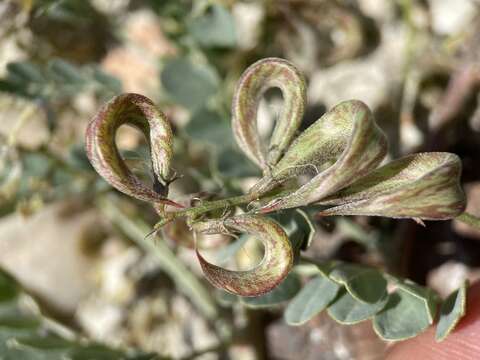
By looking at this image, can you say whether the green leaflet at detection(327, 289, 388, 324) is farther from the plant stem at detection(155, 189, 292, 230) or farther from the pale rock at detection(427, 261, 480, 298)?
the pale rock at detection(427, 261, 480, 298)

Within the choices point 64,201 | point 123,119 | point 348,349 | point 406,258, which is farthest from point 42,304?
point 123,119

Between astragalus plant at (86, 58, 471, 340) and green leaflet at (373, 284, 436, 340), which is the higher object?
astragalus plant at (86, 58, 471, 340)

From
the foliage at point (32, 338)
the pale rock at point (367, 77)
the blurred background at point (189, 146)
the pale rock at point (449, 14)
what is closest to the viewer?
the foliage at point (32, 338)

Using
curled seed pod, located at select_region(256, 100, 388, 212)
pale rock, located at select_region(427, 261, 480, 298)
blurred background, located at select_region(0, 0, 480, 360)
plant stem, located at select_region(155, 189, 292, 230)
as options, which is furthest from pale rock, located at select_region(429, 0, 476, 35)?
plant stem, located at select_region(155, 189, 292, 230)

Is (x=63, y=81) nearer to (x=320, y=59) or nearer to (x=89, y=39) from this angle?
(x=89, y=39)

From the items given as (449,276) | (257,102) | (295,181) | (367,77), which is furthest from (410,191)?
(367,77)

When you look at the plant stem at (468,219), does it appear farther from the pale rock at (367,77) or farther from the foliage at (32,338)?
the pale rock at (367,77)

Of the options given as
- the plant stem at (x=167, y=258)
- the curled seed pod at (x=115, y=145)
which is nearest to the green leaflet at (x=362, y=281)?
the curled seed pod at (x=115, y=145)
